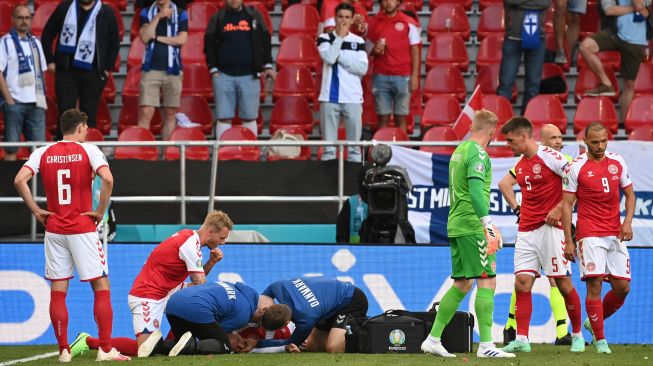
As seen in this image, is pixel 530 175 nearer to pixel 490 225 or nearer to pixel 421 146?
pixel 490 225

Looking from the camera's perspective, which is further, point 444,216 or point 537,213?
point 444,216

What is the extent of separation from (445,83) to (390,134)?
2.06m

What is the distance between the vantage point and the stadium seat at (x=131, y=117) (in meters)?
18.0

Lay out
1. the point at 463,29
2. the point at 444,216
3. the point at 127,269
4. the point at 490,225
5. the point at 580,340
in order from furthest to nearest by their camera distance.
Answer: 1. the point at 463,29
2. the point at 444,216
3. the point at 127,269
4. the point at 580,340
5. the point at 490,225

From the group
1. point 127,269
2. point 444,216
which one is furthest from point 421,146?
point 127,269

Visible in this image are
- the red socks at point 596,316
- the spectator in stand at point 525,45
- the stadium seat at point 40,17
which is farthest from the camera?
the stadium seat at point 40,17

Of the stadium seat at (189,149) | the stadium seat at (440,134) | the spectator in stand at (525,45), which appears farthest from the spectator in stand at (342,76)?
the spectator in stand at (525,45)

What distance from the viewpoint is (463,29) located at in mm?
18953

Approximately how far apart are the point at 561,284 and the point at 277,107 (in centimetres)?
680

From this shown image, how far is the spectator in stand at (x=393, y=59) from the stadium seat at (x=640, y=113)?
8.78ft

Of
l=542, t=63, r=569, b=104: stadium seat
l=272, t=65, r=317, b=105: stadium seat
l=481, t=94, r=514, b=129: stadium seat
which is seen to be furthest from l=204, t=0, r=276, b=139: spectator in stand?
l=542, t=63, r=569, b=104: stadium seat

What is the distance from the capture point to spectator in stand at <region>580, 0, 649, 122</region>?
17641mm

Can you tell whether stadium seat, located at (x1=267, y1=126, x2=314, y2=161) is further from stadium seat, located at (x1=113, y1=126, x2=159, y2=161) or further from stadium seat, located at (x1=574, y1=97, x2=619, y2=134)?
stadium seat, located at (x1=574, y1=97, x2=619, y2=134)

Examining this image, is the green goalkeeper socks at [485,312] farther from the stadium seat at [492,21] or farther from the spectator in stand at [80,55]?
the stadium seat at [492,21]
